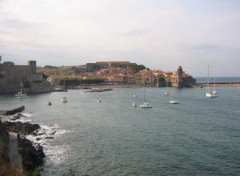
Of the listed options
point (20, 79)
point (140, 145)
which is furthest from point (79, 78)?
point (140, 145)

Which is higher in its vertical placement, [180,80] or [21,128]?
[180,80]

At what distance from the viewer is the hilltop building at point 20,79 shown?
8944cm

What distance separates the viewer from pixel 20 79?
92.8 metres

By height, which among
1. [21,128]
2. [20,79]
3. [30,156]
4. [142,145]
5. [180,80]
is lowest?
[142,145]

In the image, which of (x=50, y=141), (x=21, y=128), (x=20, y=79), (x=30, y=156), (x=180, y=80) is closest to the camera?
(x=30, y=156)

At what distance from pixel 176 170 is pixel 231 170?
124 inches

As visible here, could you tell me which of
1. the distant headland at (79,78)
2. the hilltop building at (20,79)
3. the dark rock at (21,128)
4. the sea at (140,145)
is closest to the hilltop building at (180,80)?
the distant headland at (79,78)

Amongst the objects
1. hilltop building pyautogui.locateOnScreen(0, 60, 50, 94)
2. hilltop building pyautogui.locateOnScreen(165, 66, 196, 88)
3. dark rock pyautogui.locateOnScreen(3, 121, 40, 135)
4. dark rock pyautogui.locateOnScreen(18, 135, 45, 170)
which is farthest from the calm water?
hilltop building pyautogui.locateOnScreen(165, 66, 196, 88)

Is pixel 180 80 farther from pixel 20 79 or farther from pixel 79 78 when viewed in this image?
pixel 20 79

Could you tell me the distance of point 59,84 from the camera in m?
116

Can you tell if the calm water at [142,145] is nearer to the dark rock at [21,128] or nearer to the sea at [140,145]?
the sea at [140,145]

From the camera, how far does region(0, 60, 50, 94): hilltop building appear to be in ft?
293

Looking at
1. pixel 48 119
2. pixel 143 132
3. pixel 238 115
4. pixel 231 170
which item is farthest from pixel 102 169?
pixel 238 115

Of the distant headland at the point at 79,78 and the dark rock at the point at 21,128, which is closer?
the dark rock at the point at 21,128
